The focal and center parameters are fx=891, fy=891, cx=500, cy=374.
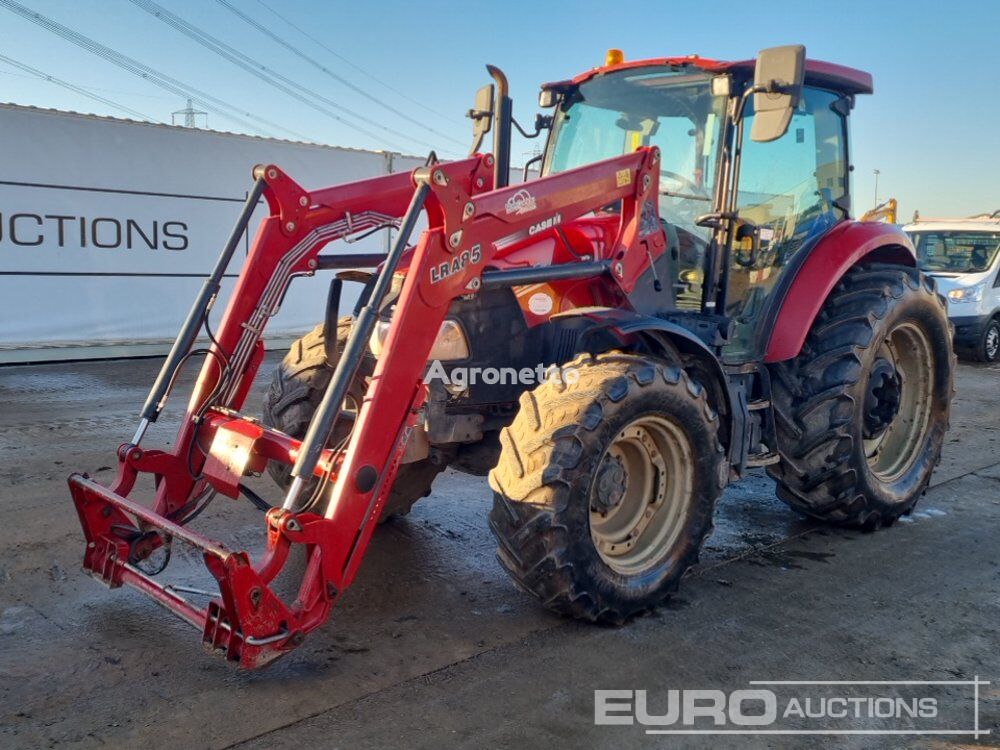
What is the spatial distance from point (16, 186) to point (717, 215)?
8668 millimetres

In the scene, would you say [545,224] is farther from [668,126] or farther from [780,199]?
[780,199]

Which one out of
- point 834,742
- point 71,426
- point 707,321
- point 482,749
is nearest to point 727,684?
point 834,742

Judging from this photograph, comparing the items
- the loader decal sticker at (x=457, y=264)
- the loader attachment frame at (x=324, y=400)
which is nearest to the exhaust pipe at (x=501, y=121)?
the loader attachment frame at (x=324, y=400)

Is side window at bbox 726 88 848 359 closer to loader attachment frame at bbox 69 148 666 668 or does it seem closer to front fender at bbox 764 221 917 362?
front fender at bbox 764 221 917 362

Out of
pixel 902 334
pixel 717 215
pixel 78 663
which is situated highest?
pixel 717 215

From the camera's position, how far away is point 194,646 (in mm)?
3422

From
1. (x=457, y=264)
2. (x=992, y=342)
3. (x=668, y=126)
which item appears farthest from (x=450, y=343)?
(x=992, y=342)

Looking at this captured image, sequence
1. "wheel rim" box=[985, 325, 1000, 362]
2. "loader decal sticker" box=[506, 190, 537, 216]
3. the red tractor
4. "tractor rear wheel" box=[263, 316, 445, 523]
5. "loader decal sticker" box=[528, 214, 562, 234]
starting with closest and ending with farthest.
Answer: the red tractor, "loader decal sticker" box=[506, 190, 537, 216], "loader decal sticker" box=[528, 214, 562, 234], "tractor rear wheel" box=[263, 316, 445, 523], "wheel rim" box=[985, 325, 1000, 362]

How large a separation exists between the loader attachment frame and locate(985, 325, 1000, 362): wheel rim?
36.3ft

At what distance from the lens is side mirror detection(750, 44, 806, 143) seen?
12.7 feet

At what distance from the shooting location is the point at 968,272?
13.3m

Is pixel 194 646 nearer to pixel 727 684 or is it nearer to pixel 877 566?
pixel 727 684

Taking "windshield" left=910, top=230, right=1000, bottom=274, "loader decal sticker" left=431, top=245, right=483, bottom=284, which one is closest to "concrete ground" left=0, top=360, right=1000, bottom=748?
"loader decal sticker" left=431, top=245, right=483, bottom=284

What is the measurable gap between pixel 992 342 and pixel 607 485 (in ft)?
39.5
